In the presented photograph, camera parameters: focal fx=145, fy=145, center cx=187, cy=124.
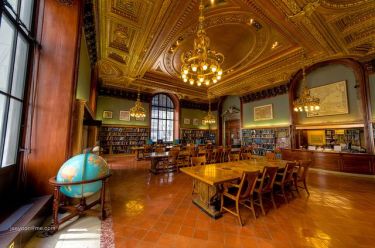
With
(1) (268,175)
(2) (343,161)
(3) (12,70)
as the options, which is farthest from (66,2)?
(2) (343,161)

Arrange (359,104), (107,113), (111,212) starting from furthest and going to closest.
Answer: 1. (107,113)
2. (359,104)
3. (111,212)

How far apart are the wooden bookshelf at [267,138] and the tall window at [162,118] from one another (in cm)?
600

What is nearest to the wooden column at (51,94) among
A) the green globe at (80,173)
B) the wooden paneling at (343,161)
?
the green globe at (80,173)

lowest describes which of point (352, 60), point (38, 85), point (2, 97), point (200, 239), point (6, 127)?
point (200, 239)

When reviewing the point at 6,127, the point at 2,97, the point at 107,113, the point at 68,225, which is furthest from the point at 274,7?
the point at 107,113

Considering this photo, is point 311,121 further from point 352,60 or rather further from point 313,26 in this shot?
point 313,26

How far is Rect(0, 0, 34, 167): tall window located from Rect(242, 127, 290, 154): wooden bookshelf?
10029 millimetres

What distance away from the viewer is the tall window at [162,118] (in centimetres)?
1173

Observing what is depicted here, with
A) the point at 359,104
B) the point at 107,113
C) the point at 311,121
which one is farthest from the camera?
the point at 107,113

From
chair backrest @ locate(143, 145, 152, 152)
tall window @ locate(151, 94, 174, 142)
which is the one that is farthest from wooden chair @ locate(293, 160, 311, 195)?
tall window @ locate(151, 94, 174, 142)

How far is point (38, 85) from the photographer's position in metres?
2.50

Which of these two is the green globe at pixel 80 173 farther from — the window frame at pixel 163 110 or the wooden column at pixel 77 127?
the window frame at pixel 163 110

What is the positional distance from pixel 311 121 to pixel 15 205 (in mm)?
10273

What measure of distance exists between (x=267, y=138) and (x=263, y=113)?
1.67 m
